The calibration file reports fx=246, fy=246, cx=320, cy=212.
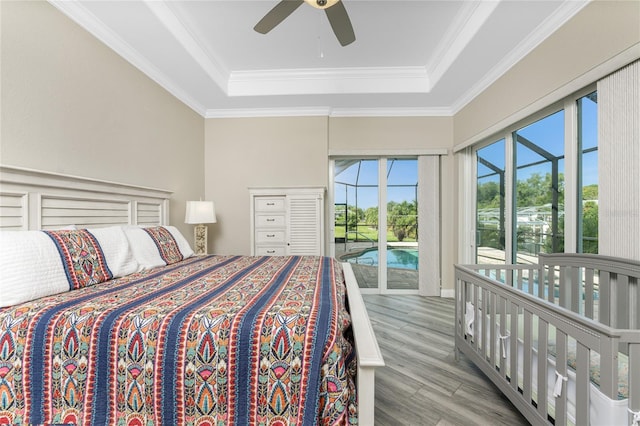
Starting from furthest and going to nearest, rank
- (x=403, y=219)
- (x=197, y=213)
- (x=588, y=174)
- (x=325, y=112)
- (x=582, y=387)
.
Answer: (x=403, y=219) < (x=325, y=112) < (x=197, y=213) < (x=588, y=174) < (x=582, y=387)

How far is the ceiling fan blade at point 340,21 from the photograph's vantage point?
1606 mm

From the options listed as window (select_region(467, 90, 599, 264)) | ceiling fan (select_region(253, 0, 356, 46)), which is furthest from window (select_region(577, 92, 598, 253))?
ceiling fan (select_region(253, 0, 356, 46))

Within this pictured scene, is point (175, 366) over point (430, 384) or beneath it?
over

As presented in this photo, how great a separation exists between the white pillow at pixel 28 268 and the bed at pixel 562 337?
2363 mm

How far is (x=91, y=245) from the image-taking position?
151 cm

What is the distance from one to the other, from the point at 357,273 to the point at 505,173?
227 centimetres

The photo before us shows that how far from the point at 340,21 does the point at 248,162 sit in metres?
2.27

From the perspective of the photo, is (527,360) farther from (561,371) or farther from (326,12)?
(326,12)

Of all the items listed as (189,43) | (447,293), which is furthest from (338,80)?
(447,293)

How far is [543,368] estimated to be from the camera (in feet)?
3.87

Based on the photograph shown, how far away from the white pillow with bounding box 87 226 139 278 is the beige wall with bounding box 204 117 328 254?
1.80m

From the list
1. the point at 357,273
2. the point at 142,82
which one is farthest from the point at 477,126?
the point at 142,82

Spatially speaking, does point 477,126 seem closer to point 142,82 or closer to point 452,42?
point 452,42

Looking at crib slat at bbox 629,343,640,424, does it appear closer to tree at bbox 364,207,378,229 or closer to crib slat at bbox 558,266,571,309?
crib slat at bbox 558,266,571,309
